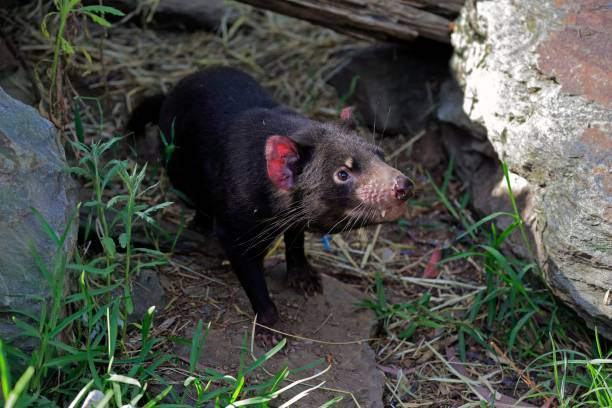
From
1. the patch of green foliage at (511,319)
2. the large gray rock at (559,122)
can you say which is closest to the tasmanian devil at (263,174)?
the patch of green foliage at (511,319)

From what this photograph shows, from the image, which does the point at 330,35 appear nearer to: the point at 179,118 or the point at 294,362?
the point at 179,118

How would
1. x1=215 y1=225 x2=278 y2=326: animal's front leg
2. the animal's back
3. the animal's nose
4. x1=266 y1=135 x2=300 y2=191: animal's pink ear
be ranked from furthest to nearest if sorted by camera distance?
the animal's back
x1=215 y1=225 x2=278 y2=326: animal's front leg
x1=266 y1=135 x2=300 y2=191: animal's pink ear
the animal's nose

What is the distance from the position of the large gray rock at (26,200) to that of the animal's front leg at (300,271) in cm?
121

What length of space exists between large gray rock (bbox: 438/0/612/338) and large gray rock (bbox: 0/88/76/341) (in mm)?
2075

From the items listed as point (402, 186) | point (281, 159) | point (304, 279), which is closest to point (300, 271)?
point (304, 279)

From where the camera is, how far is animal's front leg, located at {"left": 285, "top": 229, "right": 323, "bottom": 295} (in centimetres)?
389

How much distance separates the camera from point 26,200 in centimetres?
285

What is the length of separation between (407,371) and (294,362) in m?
0.60

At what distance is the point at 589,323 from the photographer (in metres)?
3.47

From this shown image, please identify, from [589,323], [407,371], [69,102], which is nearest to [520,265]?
[589,323]

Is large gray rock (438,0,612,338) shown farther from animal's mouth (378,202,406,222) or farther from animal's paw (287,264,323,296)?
animal's paw (287,264,323,296)

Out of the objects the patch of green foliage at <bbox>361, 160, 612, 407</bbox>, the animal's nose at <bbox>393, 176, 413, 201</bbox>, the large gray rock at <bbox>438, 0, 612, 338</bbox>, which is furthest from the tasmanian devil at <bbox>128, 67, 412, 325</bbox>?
the large gray rock at <bbox>438, 0, 612, 338</bbox>

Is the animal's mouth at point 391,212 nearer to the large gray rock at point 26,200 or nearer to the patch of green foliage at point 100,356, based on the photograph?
the patch of green foliage at point 100,356

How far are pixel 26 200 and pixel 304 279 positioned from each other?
1520 mm
